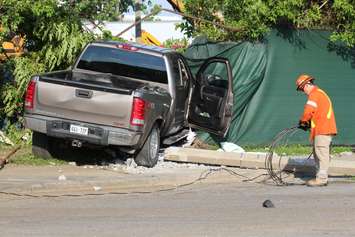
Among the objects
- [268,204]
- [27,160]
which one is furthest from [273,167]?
[27,160]

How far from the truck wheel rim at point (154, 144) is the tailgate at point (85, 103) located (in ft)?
3.30

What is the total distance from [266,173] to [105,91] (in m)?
3.10

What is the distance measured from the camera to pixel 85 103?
10.6m

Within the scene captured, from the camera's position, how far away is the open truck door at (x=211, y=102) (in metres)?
12.6

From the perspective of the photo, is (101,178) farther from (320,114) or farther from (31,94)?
(320,114)

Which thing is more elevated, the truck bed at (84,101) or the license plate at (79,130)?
the truck bed at (84,101)

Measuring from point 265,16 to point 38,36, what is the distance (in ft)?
14.4

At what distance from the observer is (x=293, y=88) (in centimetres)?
1423

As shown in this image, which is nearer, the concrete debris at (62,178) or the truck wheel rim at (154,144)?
the concrete debris at (62,178)

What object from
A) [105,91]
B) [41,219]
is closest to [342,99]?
[105,91]

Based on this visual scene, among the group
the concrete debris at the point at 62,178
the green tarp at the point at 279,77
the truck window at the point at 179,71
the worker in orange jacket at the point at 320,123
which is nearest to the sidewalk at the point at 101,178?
the concrete debris at the point at 62,178

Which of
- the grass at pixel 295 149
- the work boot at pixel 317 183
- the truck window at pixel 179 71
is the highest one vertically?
the truck window at pixel 179 71

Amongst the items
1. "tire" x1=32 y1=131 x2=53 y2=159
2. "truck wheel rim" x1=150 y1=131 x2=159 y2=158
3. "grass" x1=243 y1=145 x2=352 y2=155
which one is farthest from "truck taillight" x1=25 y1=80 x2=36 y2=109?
"grass" x1=243 y1=145 x2=352 y2=155

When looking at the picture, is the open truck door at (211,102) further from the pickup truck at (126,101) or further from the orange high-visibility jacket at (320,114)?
the orange high-visibility jacket at (320,114)
